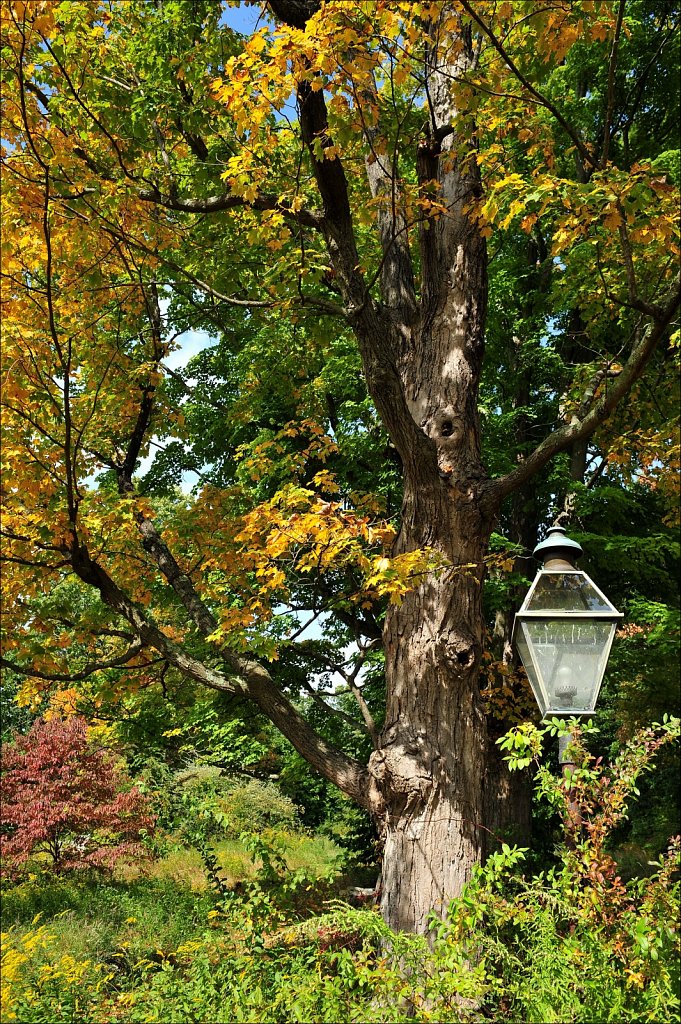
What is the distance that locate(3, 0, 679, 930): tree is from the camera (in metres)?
3.88

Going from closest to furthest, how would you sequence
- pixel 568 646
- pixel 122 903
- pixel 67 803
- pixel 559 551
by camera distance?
pixel 568 646 → pixel 559 551 → pixel 122 903 → pixel 67 803

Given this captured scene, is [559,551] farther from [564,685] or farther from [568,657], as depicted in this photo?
[564,685]

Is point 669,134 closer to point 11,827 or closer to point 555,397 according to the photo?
point 555,397

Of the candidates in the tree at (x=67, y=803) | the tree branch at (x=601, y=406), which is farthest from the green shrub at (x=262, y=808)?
the tree branch at (x=601, y=406)

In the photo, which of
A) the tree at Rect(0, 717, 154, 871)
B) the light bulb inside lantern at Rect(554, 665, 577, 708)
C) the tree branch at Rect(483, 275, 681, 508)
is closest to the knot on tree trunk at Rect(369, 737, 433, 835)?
the light bulb inside lantern at Rect(554, 665, 577, 708)

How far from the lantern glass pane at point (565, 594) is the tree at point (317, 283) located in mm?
692

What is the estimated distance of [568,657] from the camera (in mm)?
3346

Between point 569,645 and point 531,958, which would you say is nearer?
point 531,958

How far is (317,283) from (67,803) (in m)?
9.58

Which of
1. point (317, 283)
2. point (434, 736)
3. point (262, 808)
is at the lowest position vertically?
point (262, 808)

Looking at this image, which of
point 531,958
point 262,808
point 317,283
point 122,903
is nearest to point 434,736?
point 531,958

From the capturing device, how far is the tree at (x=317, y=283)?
12.7 ft

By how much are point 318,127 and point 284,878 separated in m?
4.90

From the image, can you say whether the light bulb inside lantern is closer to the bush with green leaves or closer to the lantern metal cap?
the bush with green leaves
